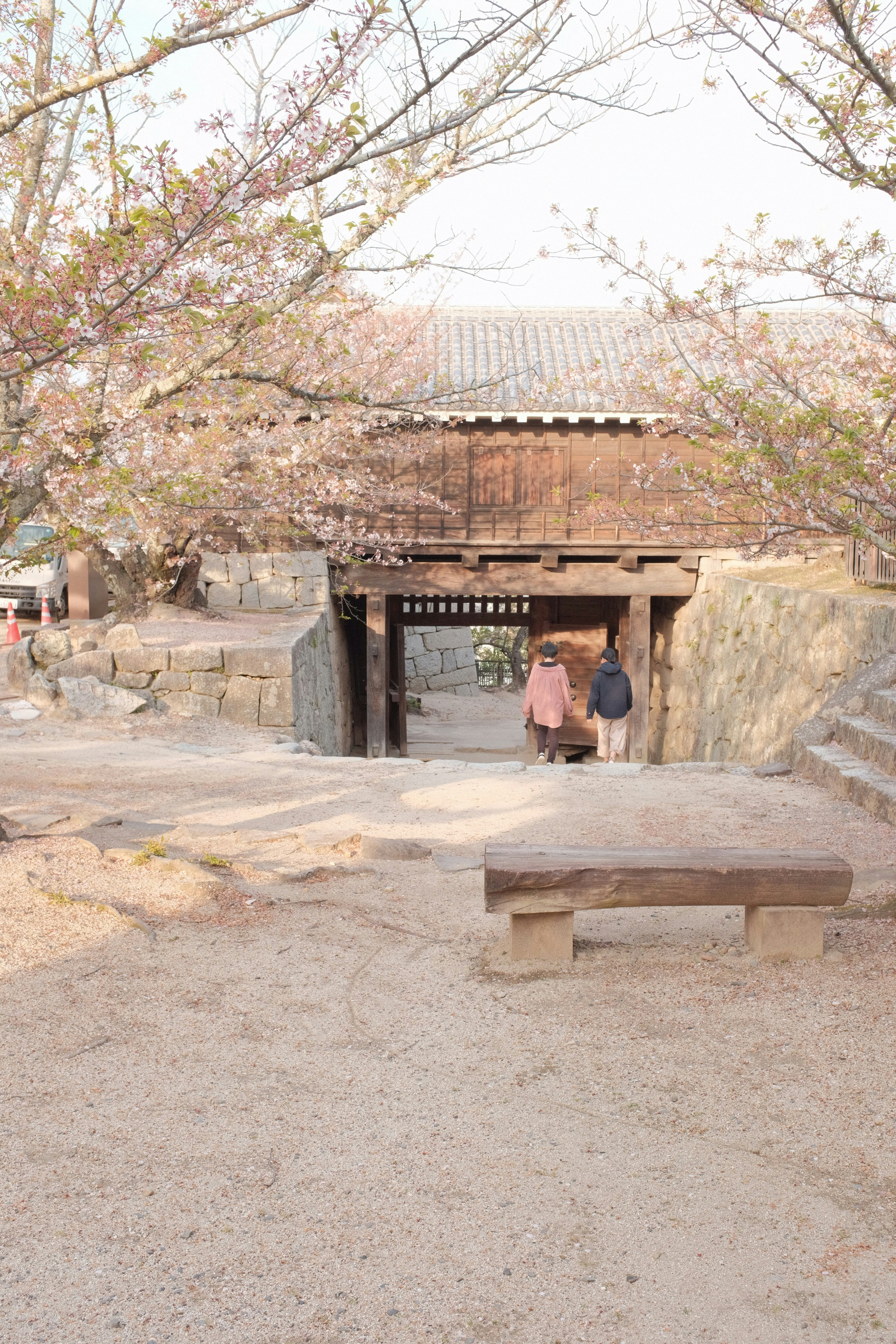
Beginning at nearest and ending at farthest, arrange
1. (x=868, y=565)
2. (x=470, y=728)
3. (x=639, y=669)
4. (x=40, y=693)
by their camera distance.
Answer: (x=40, y=693)
(x=868, y=565)
(x=639, y=669)
(x=470, y=728)

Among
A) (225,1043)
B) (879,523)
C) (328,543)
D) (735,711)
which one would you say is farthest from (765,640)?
(225,1043)

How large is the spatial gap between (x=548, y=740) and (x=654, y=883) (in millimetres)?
7019

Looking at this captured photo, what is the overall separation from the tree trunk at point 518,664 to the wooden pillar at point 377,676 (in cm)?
1192

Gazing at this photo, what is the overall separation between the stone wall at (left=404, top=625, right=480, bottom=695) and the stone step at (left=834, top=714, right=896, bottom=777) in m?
17.9

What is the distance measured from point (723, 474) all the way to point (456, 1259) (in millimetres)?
3586

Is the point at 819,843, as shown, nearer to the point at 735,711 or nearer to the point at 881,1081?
the point at 881,1081

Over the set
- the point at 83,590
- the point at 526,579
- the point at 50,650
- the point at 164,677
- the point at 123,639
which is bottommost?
the point at 164,677

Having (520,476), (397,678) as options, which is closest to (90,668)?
(520,476)

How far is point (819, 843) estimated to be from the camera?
231 inches

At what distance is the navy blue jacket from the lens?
10.9m

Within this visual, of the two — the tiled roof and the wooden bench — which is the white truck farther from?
the wooden bench

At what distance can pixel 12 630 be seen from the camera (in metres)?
13.2

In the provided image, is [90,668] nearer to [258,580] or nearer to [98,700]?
[98,700]

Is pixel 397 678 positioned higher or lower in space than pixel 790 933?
lower
